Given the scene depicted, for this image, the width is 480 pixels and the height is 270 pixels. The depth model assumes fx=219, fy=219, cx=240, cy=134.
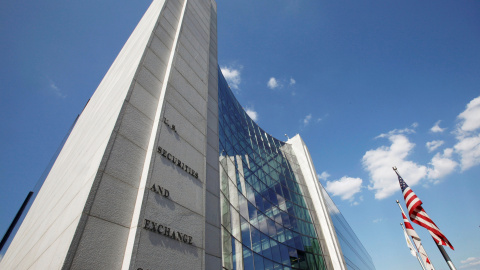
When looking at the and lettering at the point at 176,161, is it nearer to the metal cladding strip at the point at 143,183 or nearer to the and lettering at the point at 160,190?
the metal cladding strip at the point at 143,183

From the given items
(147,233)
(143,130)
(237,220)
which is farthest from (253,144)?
(147,233)

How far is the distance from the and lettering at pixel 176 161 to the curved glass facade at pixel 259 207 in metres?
6.25

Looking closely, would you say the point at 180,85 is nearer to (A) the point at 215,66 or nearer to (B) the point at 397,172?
(A) the point at 215,66

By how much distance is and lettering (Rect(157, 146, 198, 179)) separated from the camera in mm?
6946

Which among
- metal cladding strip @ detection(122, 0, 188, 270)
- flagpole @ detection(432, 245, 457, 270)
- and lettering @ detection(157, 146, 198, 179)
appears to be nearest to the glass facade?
flagpole @ detection(432, 245, 457, 270)

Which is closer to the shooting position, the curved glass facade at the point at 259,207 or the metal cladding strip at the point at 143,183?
the metal cladding strip at the point at 143,183

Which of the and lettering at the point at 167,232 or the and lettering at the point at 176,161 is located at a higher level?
the and lettering at the point at 176,161

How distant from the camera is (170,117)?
805 centimetres

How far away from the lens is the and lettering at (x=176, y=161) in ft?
22.8

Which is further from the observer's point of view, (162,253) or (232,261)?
(232,261)

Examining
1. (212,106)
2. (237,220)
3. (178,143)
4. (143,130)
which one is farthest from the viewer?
(237,220)

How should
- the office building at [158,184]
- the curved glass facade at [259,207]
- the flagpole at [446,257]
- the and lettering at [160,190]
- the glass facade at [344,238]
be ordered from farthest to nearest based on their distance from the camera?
the glass facade at [344,238] < the curved glass facade at [259,207] < the flagpole at [446,257] < the and lettering at [160,190] < the office building at [158,184]

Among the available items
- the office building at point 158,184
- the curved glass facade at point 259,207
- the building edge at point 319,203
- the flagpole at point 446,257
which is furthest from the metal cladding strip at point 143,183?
the building edge at point 319,203

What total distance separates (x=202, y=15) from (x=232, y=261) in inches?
696
